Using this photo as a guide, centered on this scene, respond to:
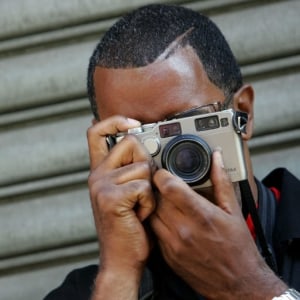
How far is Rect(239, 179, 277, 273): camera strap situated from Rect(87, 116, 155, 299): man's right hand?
0.91 feet

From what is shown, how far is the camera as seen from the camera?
6.06 ft

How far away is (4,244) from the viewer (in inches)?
104

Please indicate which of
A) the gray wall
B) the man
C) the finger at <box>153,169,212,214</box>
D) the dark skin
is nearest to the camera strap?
the man

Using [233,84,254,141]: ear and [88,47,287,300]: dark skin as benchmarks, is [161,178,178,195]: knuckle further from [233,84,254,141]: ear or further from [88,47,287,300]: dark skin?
[233,84,254,141]: ear

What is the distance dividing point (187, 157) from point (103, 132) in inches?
9.0

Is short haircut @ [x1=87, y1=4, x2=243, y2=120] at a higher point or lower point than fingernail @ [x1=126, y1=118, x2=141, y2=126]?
higher

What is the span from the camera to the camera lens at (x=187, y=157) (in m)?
1.83

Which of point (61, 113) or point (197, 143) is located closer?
point (197, 143)

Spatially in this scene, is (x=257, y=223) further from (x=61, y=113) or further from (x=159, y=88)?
(x=61, y=113)

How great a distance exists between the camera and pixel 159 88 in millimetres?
2002

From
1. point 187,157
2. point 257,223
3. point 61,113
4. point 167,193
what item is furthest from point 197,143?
point 61,113

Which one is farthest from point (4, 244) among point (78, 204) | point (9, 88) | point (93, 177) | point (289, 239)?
point (289, 239)

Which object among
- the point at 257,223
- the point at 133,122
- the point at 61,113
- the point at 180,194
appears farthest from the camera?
the point at 61,113

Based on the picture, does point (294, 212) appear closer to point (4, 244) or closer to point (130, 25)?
point (130, 25)
